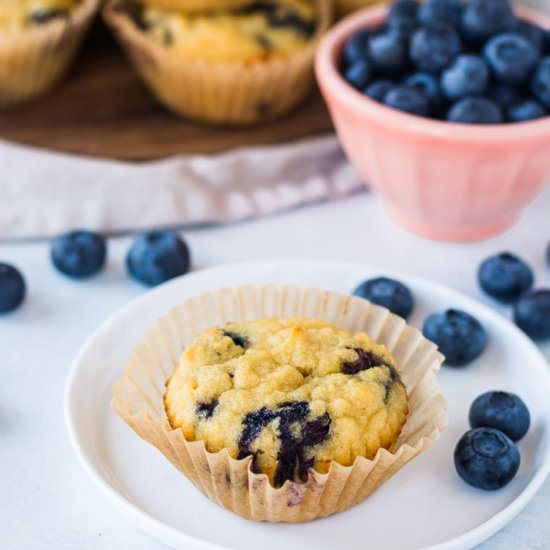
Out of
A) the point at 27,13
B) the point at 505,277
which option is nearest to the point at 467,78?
the point at 505,277

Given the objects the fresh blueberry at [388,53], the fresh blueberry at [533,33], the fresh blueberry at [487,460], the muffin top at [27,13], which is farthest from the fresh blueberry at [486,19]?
the muffin top at [27,13]

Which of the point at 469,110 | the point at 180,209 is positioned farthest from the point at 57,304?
the point at 469,110

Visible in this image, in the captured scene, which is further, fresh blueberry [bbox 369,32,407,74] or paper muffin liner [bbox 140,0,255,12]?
paper muffin liner [bbox 140,0,255,12]

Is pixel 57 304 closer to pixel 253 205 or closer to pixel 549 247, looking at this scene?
pixel 253 205

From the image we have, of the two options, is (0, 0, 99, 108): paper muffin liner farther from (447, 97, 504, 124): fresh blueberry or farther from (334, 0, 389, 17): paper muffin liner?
(447, 97, 504, 124): fresh blueberry

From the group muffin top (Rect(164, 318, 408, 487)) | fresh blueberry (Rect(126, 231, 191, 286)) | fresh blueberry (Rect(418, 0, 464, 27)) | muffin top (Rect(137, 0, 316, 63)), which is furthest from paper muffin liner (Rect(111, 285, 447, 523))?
muffin top (Rect(137, 0, 316, 63))

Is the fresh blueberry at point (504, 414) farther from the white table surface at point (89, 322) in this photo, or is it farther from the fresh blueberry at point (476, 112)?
the fresh blueberry at point (476, 112)
